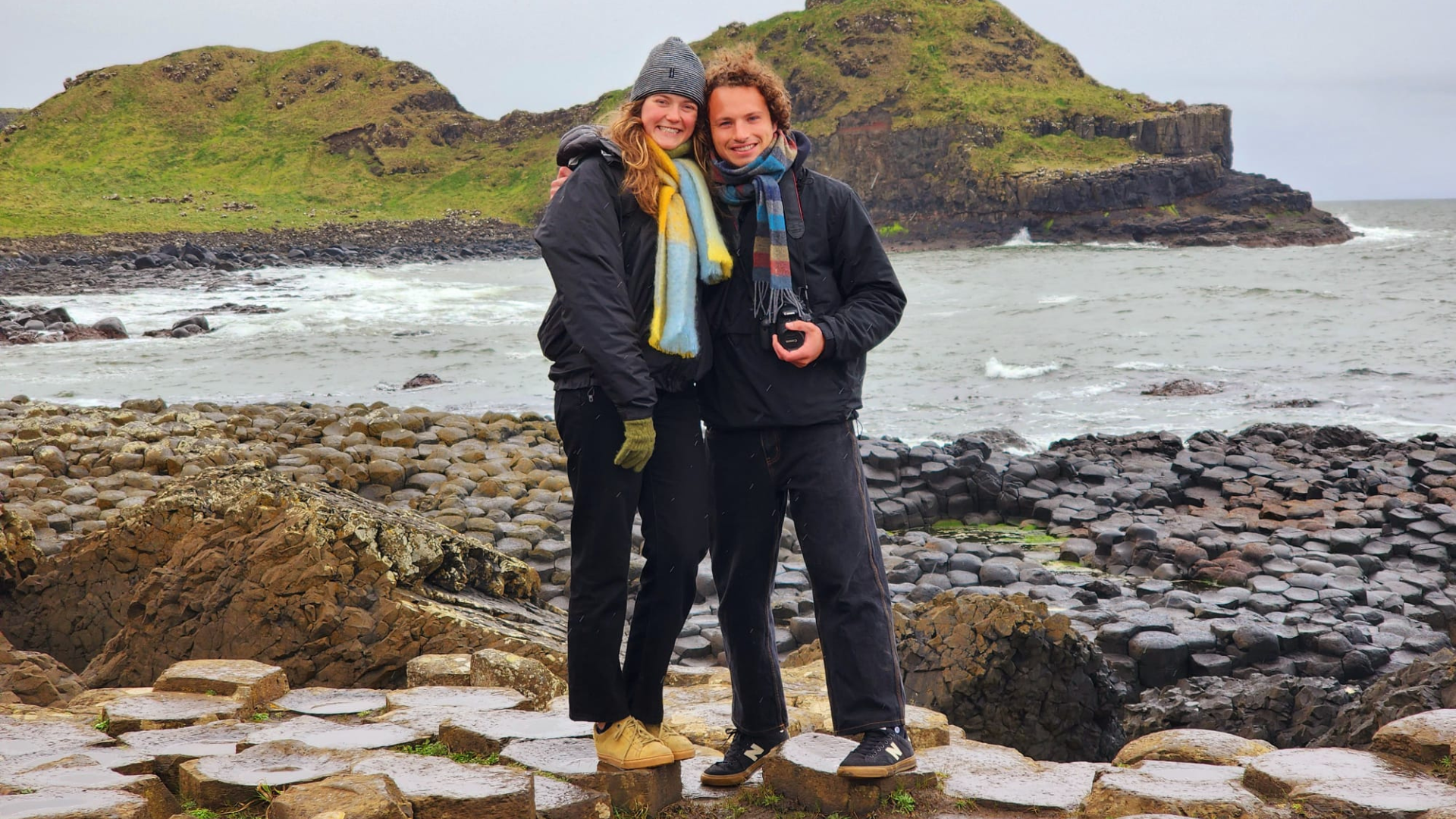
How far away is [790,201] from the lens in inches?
136

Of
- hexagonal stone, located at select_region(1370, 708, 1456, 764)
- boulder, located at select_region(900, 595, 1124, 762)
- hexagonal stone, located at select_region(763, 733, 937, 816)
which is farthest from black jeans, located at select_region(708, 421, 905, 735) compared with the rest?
boulder, located at select_region(900, 595, 1124, 762)

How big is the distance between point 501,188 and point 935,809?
110 m

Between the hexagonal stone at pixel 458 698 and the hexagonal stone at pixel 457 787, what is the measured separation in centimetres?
65

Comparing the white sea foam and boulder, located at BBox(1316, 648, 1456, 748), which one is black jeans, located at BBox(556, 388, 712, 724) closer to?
boulder, located at BBox(1316, 648, 1456, 748)

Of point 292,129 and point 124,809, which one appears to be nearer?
point 124,809

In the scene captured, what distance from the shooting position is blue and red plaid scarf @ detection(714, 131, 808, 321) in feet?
11.1

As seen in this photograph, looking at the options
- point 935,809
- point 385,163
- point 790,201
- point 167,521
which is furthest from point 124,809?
point 385,163

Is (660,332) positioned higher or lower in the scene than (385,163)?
lower

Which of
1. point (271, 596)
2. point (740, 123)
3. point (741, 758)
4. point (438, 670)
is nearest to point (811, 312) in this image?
point (740, 123)

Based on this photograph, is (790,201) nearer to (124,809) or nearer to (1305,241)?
(124,809)

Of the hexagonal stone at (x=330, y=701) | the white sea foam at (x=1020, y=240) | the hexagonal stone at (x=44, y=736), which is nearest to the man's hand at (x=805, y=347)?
the hexagonal stone at (x=330, y=701)

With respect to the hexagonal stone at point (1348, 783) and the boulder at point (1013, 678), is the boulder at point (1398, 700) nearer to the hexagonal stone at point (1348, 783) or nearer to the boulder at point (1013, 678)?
the hexagonal stone at point (1348, 783)

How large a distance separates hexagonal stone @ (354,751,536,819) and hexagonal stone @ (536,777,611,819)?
54mm

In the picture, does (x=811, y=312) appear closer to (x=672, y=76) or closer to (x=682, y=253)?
(x=682, y=253)
